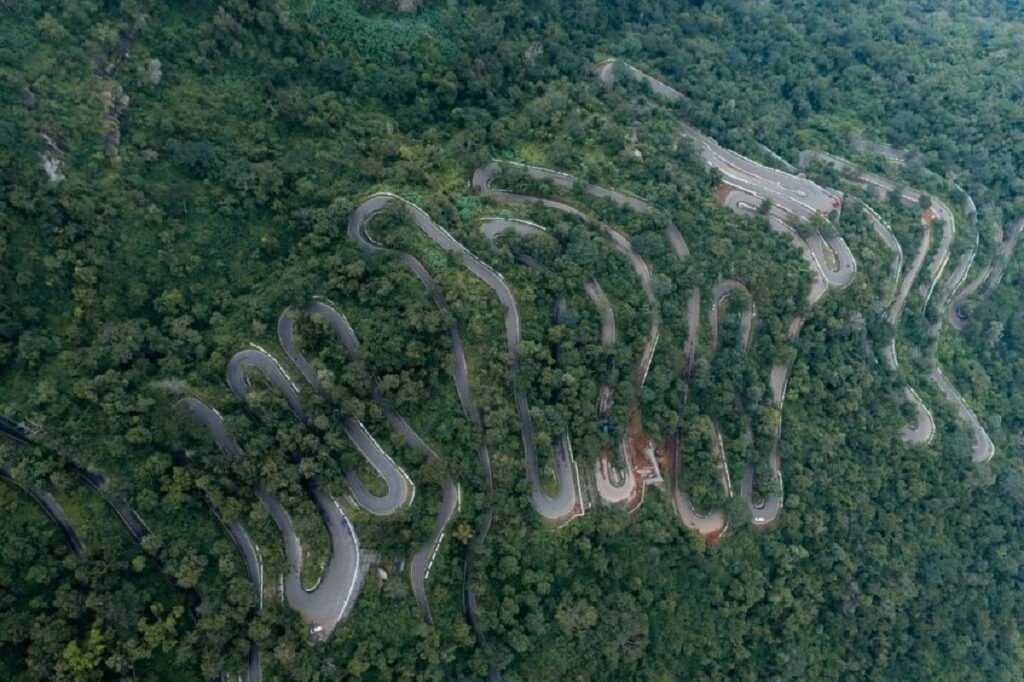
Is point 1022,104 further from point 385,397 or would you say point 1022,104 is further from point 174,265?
point 174,265

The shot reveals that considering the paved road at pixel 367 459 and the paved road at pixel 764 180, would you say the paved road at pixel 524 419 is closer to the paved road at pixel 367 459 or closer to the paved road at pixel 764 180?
the paved road at pixel 367 459

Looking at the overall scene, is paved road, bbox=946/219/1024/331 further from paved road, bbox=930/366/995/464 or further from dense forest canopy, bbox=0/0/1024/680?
paved road, bbox=930/366/995/464

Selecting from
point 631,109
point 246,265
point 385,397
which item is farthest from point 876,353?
point 246,265

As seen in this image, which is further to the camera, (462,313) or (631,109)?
(631,109)

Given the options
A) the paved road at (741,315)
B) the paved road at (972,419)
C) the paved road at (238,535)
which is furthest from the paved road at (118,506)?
the paved road at (972,419)

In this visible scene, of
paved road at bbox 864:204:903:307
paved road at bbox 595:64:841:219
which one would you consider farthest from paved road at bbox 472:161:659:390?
paved road at bbox 864:204:903:307

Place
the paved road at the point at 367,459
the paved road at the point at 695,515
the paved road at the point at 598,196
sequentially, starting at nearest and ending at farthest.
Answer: the paved road at the point at 367,459 → the paved road at the point at 695,515 → the paved road at the point at 598,196

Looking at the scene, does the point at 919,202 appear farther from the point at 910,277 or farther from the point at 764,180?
the point at 764,180
